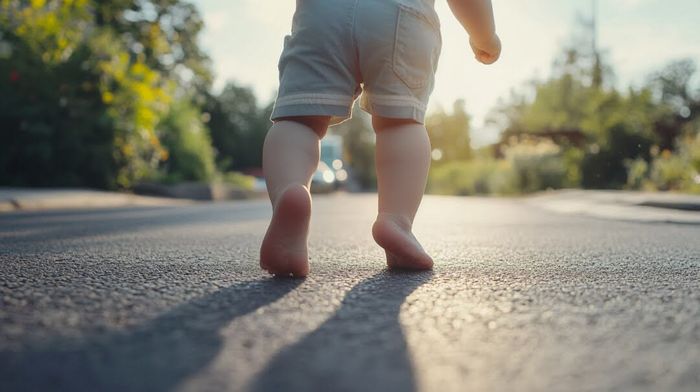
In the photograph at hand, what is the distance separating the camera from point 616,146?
13.5 metres

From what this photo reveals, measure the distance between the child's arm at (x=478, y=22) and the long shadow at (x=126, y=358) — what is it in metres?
1.45

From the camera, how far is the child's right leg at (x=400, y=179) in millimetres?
1984

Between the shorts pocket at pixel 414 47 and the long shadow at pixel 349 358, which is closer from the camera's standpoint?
the long shadow at pixel 349 358

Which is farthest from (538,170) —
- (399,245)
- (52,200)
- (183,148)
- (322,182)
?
(399,245)

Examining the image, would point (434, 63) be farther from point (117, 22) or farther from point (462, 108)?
point (462, 108)

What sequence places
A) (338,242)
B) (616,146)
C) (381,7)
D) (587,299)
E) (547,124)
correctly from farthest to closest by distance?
(547,124) < (616,146) < (338,242) < (381,7) < (587,299)

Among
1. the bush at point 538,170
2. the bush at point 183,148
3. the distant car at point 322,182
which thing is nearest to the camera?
the bush at point 183,148

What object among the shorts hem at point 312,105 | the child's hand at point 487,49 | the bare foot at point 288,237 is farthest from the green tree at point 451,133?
the bare foot at point 288,237

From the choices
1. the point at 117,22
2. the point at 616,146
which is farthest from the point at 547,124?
the point at 117,22

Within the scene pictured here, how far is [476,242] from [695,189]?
7368mm

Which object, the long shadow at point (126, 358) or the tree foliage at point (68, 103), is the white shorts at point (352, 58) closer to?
the long shadow at point (126, 358)

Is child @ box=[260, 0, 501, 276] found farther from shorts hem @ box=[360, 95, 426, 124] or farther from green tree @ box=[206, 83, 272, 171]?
green tree @ box=[206, 83, 272, 171]

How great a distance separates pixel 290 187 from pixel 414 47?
24.8 inches

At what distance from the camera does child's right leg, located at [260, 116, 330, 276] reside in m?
1.79
